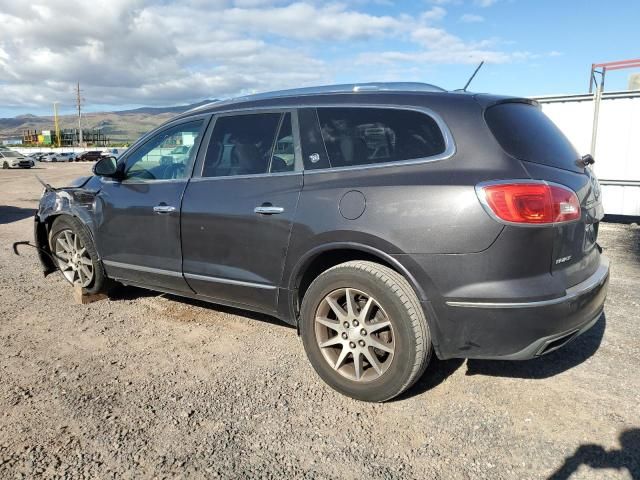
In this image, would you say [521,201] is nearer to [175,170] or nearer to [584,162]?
[584,162]

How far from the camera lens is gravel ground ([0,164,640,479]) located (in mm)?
2434

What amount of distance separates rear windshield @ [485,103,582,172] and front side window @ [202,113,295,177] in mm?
1288

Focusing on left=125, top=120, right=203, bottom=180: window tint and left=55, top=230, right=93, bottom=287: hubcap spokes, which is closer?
left=125, top=120, right=203, bottom=180: window tint

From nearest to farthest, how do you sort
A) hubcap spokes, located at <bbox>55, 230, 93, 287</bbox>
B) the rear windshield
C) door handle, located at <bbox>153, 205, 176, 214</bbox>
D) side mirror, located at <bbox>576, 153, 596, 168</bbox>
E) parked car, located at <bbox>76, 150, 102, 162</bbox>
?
1. the rear windshield
2. side mirror, located at <bbox>576, 153, 596, 168</bbox>
3. door handle, located at <bbox>153, 205, 176, 214</bbox>
4. hubcap spokes, located at <bbox>55, 230, 93, 287</bbox>
5. parked car, located at <bbox>76, 150, 102, 162</bbox>

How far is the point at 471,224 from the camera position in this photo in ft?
8.32

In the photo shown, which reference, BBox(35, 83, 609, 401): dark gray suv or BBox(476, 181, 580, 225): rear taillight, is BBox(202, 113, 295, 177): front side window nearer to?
BBox(35, 83, 609, 401): dark gray suv

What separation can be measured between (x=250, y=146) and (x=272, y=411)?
71.2 inches

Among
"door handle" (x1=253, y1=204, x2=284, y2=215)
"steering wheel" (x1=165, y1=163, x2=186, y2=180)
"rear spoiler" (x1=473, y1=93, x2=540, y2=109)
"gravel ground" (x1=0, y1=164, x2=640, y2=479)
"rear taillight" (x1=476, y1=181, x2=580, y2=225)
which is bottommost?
"gravel ground" (x1=0, y1=164, x2=640, y2=479)

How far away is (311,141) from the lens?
10.7 feet

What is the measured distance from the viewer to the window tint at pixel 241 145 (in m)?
3.51

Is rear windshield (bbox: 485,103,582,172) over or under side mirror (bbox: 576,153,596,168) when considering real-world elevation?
over

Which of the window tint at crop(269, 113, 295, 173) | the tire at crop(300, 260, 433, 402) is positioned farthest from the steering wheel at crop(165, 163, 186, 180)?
the tire at crop(300, 260, 433, 402)

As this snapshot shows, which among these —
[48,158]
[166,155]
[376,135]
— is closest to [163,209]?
[166,155]

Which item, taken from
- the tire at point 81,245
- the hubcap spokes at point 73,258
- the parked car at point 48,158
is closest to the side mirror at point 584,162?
the tire at point 81,245
